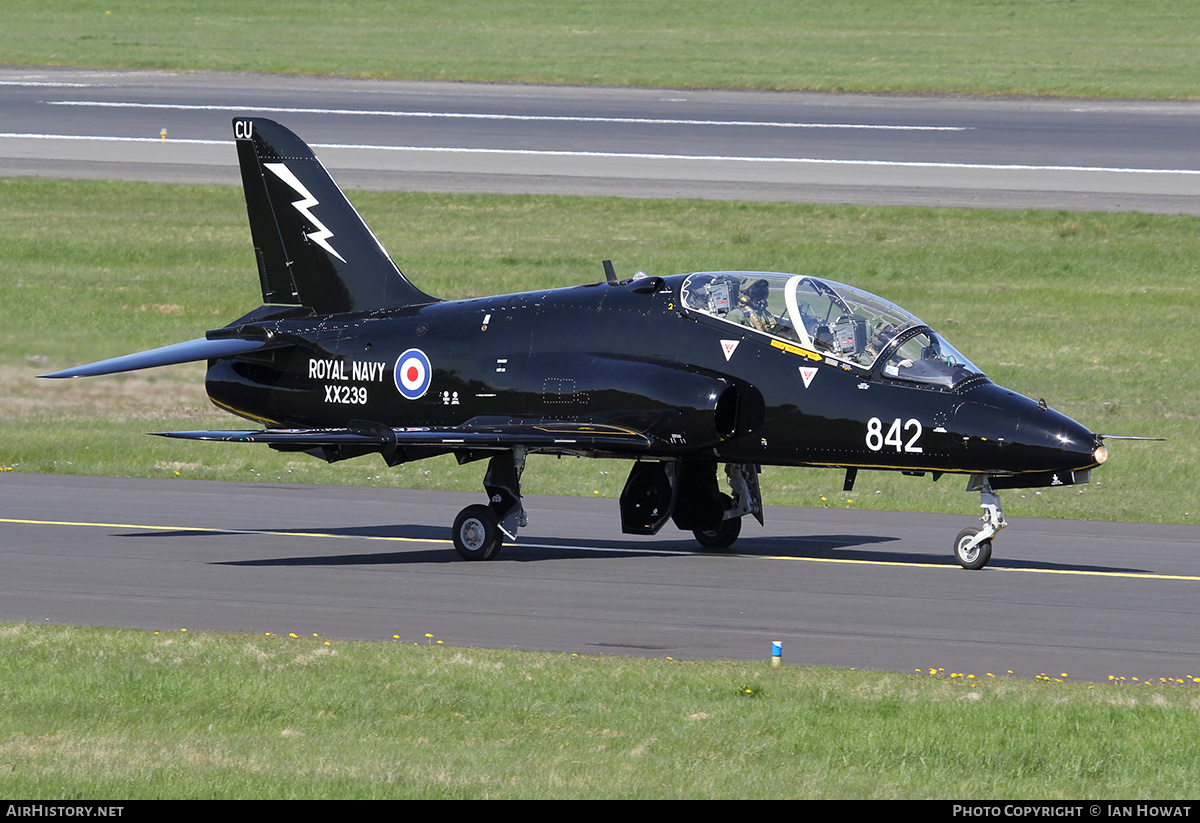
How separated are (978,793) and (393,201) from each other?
109 ft

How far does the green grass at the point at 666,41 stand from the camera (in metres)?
58.6

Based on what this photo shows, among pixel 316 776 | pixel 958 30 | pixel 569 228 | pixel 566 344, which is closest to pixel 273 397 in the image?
pixel 566 344

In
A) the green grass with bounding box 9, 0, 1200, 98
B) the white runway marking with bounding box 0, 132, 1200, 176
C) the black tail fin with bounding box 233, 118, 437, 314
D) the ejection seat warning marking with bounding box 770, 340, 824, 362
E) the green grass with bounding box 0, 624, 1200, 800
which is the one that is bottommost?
the green grass with bounding box 0, 624, 1200, 800

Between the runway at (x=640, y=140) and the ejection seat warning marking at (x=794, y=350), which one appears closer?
the ejection seat warning marking at (x=794, y=350)

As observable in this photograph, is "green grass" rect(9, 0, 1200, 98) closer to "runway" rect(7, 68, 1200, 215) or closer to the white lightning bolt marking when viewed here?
"runway" rect(7, 68, 1200, 215)

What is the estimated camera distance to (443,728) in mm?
11227

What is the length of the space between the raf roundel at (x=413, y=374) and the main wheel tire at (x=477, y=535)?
1587mm

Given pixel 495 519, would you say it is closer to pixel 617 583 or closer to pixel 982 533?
pixel 617 583

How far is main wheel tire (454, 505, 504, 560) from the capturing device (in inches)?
725

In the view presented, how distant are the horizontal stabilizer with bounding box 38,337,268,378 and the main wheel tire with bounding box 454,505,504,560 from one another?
351 centimetres

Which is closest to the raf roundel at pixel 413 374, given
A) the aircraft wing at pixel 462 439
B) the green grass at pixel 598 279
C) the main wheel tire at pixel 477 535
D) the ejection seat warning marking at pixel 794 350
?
the aircraft wing at pixel 462 439

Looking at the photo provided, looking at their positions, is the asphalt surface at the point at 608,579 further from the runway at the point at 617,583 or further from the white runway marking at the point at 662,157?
the white runway marking at the point at 662,157

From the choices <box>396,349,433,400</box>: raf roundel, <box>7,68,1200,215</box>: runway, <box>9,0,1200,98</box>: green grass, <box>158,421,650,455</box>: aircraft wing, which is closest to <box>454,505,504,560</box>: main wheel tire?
<box>158,421,650,455</box>: aircraft wing

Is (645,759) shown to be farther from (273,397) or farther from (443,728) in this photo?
(273,397)
